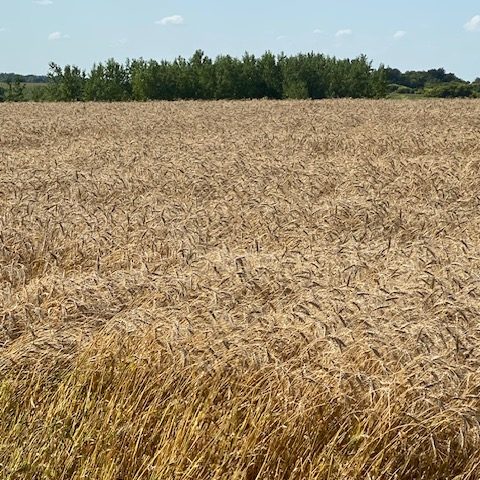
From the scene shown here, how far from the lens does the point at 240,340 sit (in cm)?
353

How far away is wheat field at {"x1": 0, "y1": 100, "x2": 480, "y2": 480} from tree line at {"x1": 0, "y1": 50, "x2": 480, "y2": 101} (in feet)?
153

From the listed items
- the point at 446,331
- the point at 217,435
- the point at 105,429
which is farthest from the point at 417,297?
the point at 105,429

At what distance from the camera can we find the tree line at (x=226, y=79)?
54159 mm

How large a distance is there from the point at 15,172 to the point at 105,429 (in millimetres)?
8535

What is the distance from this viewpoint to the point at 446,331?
3479 millimetres

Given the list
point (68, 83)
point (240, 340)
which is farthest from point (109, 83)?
point (240, 340)

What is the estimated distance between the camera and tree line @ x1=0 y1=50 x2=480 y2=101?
2132 inches

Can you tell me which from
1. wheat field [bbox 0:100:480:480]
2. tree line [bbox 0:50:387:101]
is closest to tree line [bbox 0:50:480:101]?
tree line [bbox 0:50:387:101]

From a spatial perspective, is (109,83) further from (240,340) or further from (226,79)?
(240,340)

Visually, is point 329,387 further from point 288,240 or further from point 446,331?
point 288,240

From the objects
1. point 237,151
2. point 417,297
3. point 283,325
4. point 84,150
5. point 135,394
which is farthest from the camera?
point 84,150

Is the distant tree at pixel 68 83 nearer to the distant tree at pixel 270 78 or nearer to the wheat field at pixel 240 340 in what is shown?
the distant tree at pixel 270 78

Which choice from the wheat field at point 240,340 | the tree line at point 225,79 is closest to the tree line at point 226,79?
the tree line at point 225,79

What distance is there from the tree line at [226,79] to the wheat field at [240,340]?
46.5 m
